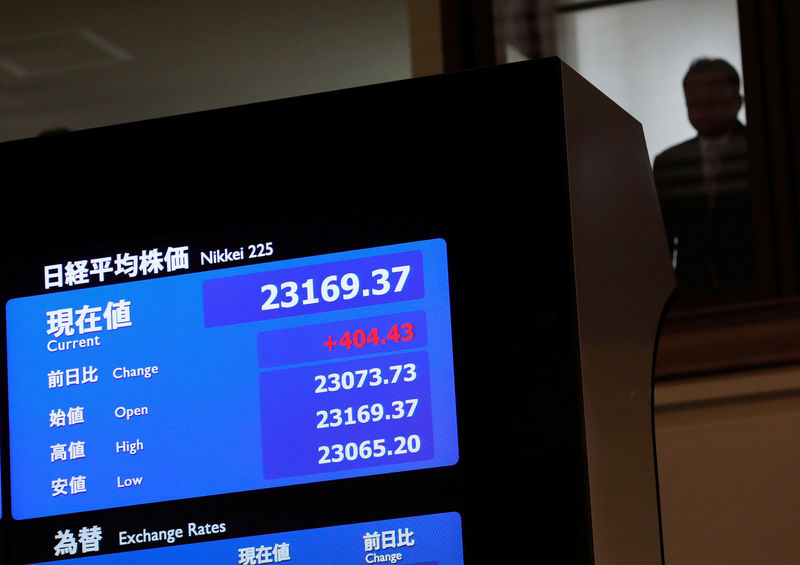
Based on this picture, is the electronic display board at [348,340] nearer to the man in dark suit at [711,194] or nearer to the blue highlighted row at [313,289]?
the blue highlighted row at [313,289]

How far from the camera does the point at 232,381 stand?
1.23 meters

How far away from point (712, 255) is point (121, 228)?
50.4 inches

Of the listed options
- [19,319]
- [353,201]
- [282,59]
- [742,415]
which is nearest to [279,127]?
[353,201]

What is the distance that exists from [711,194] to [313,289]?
3.94 feet

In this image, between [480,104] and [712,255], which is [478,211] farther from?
[712,255]

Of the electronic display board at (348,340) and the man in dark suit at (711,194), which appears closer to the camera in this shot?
the electronic display board at (348,340)

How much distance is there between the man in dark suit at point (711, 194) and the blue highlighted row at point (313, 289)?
1.09m

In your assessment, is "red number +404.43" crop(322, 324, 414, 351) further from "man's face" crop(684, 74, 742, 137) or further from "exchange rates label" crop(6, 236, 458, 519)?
"man's face" crop(684, 74, 742, 137)

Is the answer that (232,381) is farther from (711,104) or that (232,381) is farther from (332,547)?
(711,104)

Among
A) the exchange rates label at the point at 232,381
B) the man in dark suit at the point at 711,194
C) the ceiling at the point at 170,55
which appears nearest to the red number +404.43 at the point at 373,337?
the exchange rates label at the point at 232,381

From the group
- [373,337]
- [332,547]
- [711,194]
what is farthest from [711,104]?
[332,547]

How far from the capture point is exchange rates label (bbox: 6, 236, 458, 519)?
1.19 meters

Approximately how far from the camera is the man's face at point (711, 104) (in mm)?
2141

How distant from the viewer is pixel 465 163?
47.7 inches
